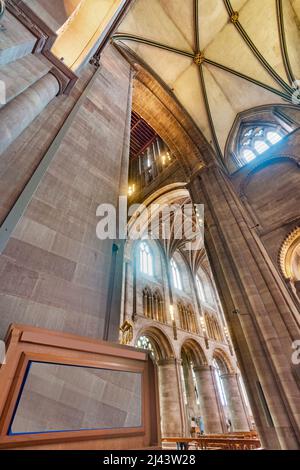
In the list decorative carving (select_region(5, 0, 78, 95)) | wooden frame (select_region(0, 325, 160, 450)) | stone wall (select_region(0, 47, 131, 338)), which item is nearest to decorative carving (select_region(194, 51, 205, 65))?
stone wall (select_region(0, 47, 131, 338))

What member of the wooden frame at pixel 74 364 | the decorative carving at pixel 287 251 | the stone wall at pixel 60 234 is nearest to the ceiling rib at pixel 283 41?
the decorative carving at pixel 287 251

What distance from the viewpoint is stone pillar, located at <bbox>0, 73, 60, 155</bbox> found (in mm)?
1830

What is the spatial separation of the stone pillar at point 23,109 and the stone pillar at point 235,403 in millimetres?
16860

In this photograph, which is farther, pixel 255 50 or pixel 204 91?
pixel 204 91

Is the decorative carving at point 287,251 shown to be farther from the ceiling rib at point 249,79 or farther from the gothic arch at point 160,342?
the gothic arch at point 160,342

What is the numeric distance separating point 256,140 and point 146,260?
9.54 m

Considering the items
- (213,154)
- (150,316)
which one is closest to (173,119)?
(213,154)

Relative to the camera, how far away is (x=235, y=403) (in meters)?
13.1

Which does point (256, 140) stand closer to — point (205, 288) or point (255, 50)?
point (255, 50)

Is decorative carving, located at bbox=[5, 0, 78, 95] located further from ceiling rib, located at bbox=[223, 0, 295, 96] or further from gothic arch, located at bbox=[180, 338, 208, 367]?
gothic arch, located at bbox=[180, 338, 208, 367]

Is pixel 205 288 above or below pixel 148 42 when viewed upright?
below

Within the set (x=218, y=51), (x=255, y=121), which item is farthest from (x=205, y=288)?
(x=218, y=51)

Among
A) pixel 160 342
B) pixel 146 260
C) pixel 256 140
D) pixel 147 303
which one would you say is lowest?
pixel 160 342

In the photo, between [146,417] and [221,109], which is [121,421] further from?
[221,109]
